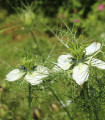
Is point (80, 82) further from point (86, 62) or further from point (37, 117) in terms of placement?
point (37, 117)

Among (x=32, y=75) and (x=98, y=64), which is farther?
(x=32, y=75)

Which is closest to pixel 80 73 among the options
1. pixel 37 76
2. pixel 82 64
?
pixel 82 64

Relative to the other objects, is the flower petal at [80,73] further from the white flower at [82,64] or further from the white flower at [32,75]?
the white flower at [32,75]

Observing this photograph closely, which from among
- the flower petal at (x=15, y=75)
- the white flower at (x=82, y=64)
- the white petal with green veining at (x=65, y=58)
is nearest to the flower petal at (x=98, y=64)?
the white flower at (x=82, y=64)

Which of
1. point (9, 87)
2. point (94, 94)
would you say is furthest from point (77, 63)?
point (9, 87)

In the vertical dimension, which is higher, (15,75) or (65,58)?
(65,58)

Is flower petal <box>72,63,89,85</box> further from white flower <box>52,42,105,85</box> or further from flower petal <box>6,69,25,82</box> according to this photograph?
flower petal <box>6,69,25,82</box>

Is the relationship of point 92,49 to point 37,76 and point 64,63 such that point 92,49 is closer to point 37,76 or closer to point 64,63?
point 64,63
